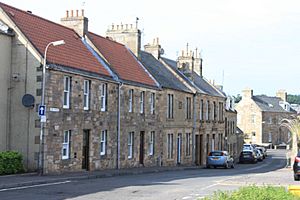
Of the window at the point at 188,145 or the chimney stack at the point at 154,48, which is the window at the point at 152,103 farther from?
the chimney stack at the point at 154,48

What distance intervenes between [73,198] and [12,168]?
8.32 meters

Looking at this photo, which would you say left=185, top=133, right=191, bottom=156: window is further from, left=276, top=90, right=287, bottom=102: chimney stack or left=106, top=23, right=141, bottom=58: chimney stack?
left=276, top=90, right=287, bottom=102: chimney stack

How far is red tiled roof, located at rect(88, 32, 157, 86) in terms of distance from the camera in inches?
1368

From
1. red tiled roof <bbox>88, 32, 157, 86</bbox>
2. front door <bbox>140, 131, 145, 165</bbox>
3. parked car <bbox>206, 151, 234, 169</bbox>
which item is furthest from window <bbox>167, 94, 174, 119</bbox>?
front door <bbox>140, 131, 145, 165</bbox>

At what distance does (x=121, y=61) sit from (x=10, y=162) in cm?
1553

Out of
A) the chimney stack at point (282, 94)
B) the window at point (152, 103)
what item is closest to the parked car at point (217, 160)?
the window at point (152, 103)

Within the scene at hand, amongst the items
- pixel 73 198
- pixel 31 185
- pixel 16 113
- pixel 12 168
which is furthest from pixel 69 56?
pixel 73 198

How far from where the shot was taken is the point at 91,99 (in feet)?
96.6

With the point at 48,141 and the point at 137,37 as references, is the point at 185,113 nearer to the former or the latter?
the point at 137,37

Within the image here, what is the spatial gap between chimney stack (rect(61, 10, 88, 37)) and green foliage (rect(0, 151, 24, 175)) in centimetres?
1193

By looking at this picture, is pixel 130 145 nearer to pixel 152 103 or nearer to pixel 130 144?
pixel 130 144

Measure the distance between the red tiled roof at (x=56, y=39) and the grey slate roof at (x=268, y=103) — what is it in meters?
71.4

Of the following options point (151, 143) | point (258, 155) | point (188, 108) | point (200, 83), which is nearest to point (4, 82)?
point (151, 143)

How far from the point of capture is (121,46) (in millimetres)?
40812
